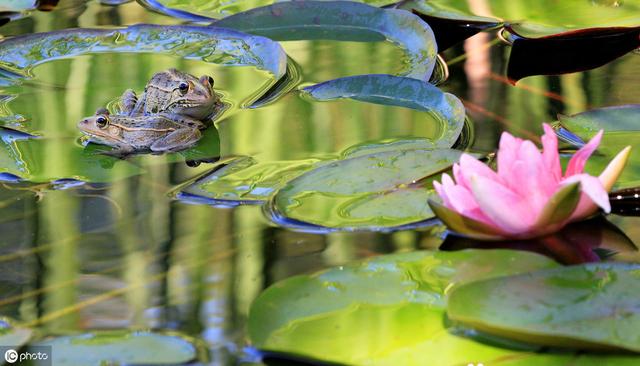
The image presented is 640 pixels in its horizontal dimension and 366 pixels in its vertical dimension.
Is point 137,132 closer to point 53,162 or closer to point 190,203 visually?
point 53,162

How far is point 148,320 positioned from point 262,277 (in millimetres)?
313

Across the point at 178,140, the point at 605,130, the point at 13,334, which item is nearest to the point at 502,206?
the point at 605,130

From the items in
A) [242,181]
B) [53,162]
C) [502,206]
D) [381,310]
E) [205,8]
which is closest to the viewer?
[381,310]

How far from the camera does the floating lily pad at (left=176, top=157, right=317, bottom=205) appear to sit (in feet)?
8.71

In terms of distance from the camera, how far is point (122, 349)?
197 cm

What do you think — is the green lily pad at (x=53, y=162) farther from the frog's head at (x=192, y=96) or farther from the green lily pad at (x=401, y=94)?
the green lily pad at (x=401, y=94)

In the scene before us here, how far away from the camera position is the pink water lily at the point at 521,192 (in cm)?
212

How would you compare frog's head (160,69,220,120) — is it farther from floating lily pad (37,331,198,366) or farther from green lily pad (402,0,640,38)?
floating lily pad (37,331,198,366)

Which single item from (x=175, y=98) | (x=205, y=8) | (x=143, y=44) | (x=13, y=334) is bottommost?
(x=13, y=334)

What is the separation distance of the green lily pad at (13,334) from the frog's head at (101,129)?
1.19 m

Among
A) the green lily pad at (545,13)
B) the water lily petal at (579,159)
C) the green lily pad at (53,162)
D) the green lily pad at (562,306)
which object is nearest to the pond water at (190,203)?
the green lily pad at (53,162)

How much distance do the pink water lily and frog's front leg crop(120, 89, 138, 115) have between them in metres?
1.67

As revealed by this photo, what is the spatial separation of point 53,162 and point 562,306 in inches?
73.4

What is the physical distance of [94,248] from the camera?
2.46 m
